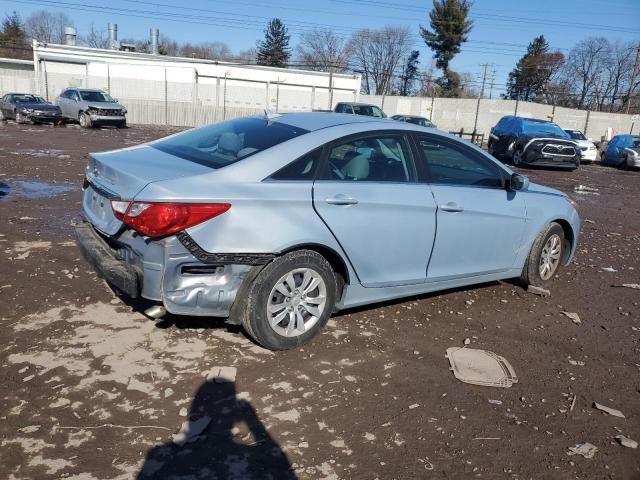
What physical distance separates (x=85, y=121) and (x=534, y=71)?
6323 centimetres

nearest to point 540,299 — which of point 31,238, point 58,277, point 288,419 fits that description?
point 288,419

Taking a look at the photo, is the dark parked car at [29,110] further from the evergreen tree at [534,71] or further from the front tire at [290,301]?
the evergreen tree at [534,71]

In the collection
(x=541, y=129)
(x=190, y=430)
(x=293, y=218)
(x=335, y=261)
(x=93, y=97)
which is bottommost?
(x=190, y=430)

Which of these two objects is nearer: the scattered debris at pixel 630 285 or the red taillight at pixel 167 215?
the red taillight at pixel 167 215

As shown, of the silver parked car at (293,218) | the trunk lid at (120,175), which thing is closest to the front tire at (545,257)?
the silver parked car at (293,218)

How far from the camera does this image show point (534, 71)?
72188 millimetres

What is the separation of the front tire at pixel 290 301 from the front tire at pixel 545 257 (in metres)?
2.35

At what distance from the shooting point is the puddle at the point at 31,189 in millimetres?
8551

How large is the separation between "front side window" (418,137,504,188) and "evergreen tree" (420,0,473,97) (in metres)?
64.2

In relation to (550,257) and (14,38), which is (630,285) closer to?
(550,257)

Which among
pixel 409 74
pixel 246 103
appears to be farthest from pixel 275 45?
pixel 246 103

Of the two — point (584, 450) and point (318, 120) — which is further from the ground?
point (318, 120)

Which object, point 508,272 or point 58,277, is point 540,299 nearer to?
point 508,272

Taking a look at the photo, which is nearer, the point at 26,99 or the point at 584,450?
the point at 584,450
